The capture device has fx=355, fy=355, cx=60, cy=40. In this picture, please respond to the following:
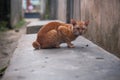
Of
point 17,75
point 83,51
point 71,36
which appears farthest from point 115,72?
point 71,36

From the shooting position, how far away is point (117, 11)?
4.96 metres

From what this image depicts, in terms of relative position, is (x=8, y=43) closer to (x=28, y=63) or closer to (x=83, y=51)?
(x=83, y=51)

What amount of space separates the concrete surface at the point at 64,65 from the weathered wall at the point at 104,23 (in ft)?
0.59

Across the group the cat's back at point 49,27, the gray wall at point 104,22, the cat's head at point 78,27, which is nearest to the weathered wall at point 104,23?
the gray wall at point 104,22

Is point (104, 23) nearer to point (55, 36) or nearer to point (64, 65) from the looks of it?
point (55, 36)

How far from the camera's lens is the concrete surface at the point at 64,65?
374 cm

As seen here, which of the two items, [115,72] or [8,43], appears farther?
[8,43]

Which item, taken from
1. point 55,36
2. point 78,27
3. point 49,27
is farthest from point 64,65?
point 49,27

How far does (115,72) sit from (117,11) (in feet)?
4.33

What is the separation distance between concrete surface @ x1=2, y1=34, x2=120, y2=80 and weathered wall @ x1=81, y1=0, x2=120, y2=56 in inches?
7.1

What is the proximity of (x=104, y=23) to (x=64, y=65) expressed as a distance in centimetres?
170

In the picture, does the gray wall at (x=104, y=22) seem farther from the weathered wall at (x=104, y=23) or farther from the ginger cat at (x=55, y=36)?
the ginger cat at (x=55, y=36)

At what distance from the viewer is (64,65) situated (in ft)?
14.2

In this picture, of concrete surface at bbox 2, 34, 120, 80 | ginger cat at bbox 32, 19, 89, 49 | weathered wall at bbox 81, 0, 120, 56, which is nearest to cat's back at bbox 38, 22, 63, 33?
ginger cat at bbox 32, 19, 89, 49
